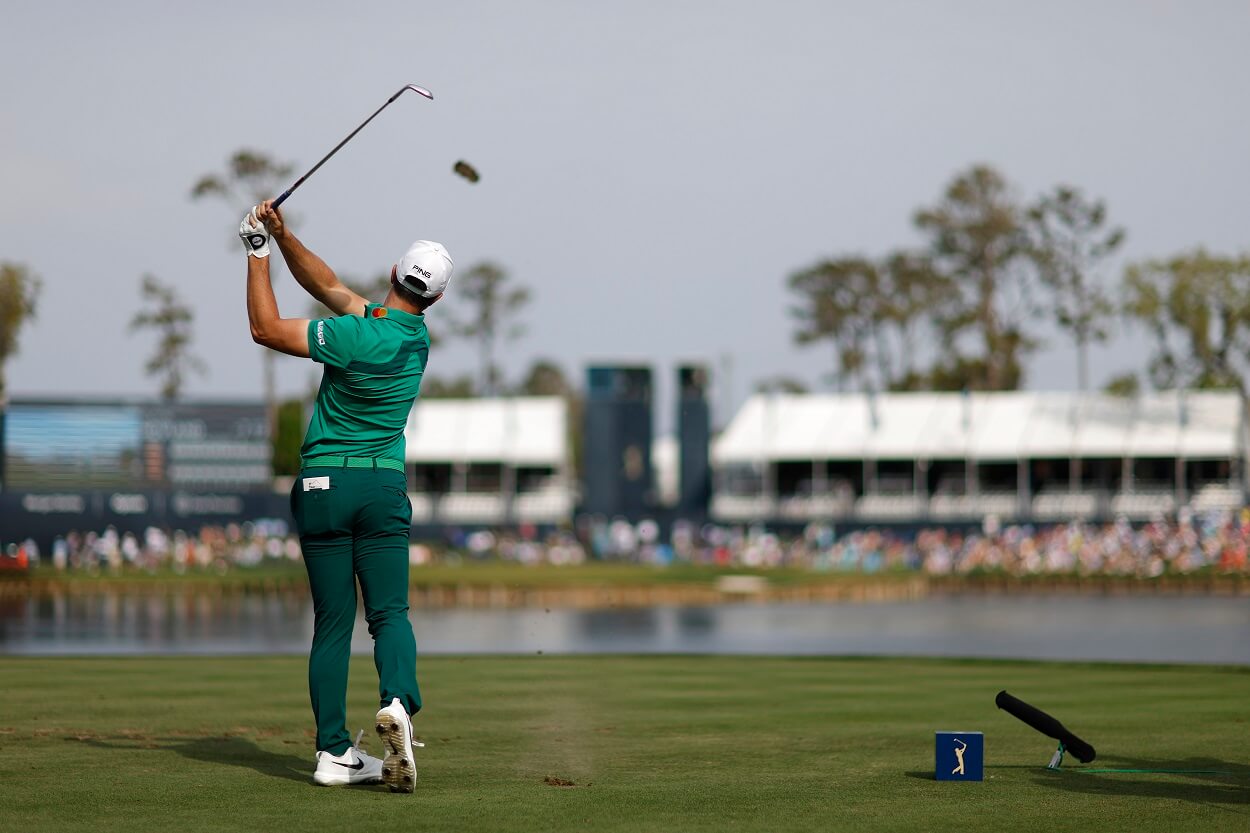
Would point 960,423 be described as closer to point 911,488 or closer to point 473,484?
point 911,488

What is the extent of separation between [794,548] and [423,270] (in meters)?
56.1

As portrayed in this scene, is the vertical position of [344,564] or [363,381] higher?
[363,381]

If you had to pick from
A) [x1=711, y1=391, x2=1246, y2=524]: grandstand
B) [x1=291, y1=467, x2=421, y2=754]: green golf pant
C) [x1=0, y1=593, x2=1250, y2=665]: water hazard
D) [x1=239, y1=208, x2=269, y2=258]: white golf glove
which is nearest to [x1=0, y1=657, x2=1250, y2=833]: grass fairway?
[x1=291, y1=467, x2=421, y2=754]: green golf pant

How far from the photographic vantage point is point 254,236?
799 cm

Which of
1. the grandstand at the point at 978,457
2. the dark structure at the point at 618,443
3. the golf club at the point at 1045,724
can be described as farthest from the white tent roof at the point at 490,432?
the golf club at the point at 1045,724

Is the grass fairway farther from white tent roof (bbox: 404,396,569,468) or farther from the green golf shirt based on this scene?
white tent roof (bbox: 404,396,569,468)

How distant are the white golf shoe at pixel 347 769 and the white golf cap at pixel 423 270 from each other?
207 cm

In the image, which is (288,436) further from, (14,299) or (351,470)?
(351,470)

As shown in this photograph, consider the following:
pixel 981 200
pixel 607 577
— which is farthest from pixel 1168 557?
pixel 981 200

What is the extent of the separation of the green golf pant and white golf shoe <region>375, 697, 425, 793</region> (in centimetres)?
43

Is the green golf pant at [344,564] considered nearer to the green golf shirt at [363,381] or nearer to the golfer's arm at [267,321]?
the green golf shirt at [363,381]

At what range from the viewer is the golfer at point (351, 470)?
7.91 metres

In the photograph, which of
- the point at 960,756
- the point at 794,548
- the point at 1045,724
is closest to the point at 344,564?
the point at 960,756

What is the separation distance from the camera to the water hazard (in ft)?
85.5
